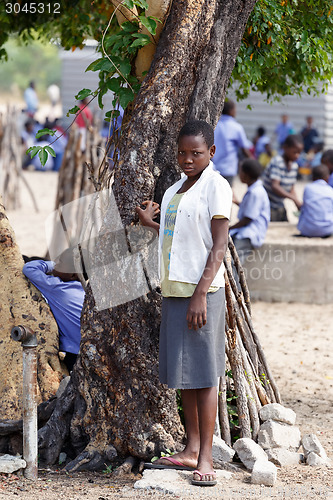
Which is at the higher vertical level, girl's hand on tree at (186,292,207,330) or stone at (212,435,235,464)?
girl's hand on tree at (186,292,207,330)

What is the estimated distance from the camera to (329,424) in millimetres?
4914

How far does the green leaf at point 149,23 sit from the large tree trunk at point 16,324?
1.51 metres

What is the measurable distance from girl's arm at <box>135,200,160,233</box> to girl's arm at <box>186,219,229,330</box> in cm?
44

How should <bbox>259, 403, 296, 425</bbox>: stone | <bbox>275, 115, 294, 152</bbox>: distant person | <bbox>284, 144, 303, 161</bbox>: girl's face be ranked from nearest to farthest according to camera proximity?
<bbox>259, 403, 296, 425</bbox>: stone → <bbox>284, 144, 303, 161</bbox>: girl's face → <bbox>275, 115, 294, 152</bbox>: distant person

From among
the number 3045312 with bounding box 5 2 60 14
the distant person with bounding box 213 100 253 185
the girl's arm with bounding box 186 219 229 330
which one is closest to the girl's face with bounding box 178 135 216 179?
the girl's arm with bounding box 186 219 229 330

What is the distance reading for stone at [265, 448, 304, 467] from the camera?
406cm

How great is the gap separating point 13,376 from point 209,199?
66.5 inches

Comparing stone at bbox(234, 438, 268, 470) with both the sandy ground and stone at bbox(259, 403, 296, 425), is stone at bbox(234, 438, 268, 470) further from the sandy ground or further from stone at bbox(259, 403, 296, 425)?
stone at bbox(259, 403, 296, 425)

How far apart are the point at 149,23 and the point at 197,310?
1.57 metres

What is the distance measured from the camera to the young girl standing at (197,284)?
11.6 feet

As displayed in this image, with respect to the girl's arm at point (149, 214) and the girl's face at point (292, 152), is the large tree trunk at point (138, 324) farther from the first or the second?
the girl's face at point (292, 152)

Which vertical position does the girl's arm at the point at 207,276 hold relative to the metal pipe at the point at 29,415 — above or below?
above

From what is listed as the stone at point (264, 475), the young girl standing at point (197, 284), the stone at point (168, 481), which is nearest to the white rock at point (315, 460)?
the stone at point (264, 475)

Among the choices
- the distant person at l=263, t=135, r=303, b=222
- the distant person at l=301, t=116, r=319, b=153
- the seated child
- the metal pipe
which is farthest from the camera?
the distant person at l=301, t=116, r=319, b=153
